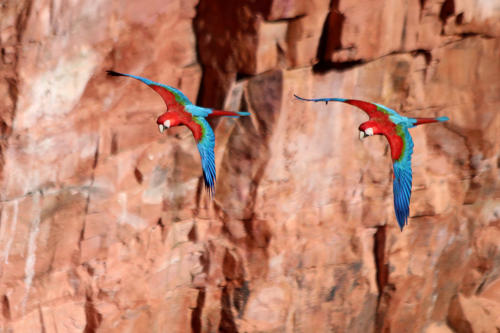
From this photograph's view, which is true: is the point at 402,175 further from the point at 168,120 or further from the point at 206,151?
the point at 168,120

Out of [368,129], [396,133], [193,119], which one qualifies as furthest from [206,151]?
[396,133]

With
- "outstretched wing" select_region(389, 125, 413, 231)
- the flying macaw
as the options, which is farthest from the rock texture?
"outstretched wing" select_region(389, 125, 413, 231)

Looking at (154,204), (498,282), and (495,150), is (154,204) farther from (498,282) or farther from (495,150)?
(498,282)

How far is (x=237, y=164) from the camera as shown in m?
6.62

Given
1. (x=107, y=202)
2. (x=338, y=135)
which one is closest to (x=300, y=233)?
(x=338, y=135)

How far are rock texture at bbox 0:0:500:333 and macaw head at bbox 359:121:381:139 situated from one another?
1.43m

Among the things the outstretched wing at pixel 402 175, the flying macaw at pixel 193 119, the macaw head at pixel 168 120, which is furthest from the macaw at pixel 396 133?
the macaw head at pixel 168 120

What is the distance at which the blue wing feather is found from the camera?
15.4 ft

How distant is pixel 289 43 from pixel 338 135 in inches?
32.1

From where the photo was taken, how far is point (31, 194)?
6086 mm

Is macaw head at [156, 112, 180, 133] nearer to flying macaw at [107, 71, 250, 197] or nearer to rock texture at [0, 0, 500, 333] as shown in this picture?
flying macaw at [107, 71, 250, 197]

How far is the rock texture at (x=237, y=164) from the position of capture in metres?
6.01

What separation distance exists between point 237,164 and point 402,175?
2001mm

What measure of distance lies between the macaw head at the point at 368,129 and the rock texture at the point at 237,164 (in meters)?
1.43
